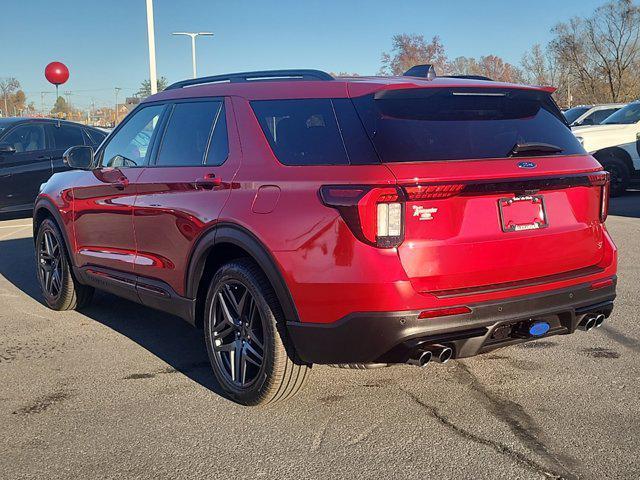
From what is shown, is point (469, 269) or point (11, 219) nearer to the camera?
point (469, 269)

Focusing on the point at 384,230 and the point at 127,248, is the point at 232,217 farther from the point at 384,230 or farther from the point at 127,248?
the point at 127,248

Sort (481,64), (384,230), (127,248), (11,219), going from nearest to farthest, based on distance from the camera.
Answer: (384,230), (127,248), (11,219), (481,64)

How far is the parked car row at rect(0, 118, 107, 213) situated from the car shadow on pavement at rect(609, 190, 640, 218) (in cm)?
946

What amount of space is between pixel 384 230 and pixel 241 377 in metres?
1.31

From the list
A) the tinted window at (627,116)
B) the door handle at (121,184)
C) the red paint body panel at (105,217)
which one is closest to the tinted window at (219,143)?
the red paint body panel at (105,217)

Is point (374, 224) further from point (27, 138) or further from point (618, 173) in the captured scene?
point (618, 173)

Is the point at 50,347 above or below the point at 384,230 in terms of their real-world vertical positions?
below

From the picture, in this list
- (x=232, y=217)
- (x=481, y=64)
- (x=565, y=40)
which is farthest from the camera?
(x=481, y=64)

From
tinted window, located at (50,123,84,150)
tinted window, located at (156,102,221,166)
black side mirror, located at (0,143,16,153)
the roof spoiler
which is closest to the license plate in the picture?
the roof spoiler

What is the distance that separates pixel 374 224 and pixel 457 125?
0.74 metres

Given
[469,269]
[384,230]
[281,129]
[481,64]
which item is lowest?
[469,269]

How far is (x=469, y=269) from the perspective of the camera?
3188mm

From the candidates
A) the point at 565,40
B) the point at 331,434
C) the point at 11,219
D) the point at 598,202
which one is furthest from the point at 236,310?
the point at 565,40

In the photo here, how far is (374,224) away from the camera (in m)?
3.06
